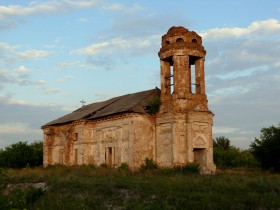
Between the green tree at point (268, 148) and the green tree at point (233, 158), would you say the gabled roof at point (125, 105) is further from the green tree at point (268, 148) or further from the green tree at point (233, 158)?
the green tree at point (233, 158)

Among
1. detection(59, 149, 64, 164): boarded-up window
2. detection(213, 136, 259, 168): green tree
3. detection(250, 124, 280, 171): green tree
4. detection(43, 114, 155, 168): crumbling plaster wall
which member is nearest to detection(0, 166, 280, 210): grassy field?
detection(43, 114, 155, 168): crumbling plaster wall

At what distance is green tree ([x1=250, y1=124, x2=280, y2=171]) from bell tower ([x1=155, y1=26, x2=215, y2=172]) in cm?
431

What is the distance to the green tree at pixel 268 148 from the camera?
25.8m

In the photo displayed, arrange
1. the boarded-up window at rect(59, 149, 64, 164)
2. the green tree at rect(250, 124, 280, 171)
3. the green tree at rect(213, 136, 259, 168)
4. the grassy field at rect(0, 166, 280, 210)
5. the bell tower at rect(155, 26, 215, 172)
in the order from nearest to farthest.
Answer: the grassy field at rect(0, 166, 280, 210) → the bell tower at rect(155, 26, 215, 172) → the green tree at rect(250, 124, 280, 171) → the boarded-up window at rect(59, 149, 64, 164) → the green tree at rect(213, 136, 259, 168)

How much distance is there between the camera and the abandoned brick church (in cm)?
2330

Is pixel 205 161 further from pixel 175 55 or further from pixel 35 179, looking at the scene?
pixel 35 179

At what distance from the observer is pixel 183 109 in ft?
77.3

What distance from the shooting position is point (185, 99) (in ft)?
78.1

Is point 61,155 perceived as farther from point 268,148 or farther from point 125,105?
point 268,148

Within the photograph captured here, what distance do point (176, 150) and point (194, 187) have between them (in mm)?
8680

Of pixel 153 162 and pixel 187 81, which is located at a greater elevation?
pixel 187 81

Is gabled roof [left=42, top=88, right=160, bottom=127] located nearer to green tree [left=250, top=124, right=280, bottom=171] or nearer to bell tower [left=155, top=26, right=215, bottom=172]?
bell tower [left=155, top=26, right=215, bottom=172]

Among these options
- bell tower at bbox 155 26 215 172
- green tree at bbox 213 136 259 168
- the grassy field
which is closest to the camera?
the grassy field

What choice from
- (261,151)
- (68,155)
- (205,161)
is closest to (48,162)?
(68,155)
